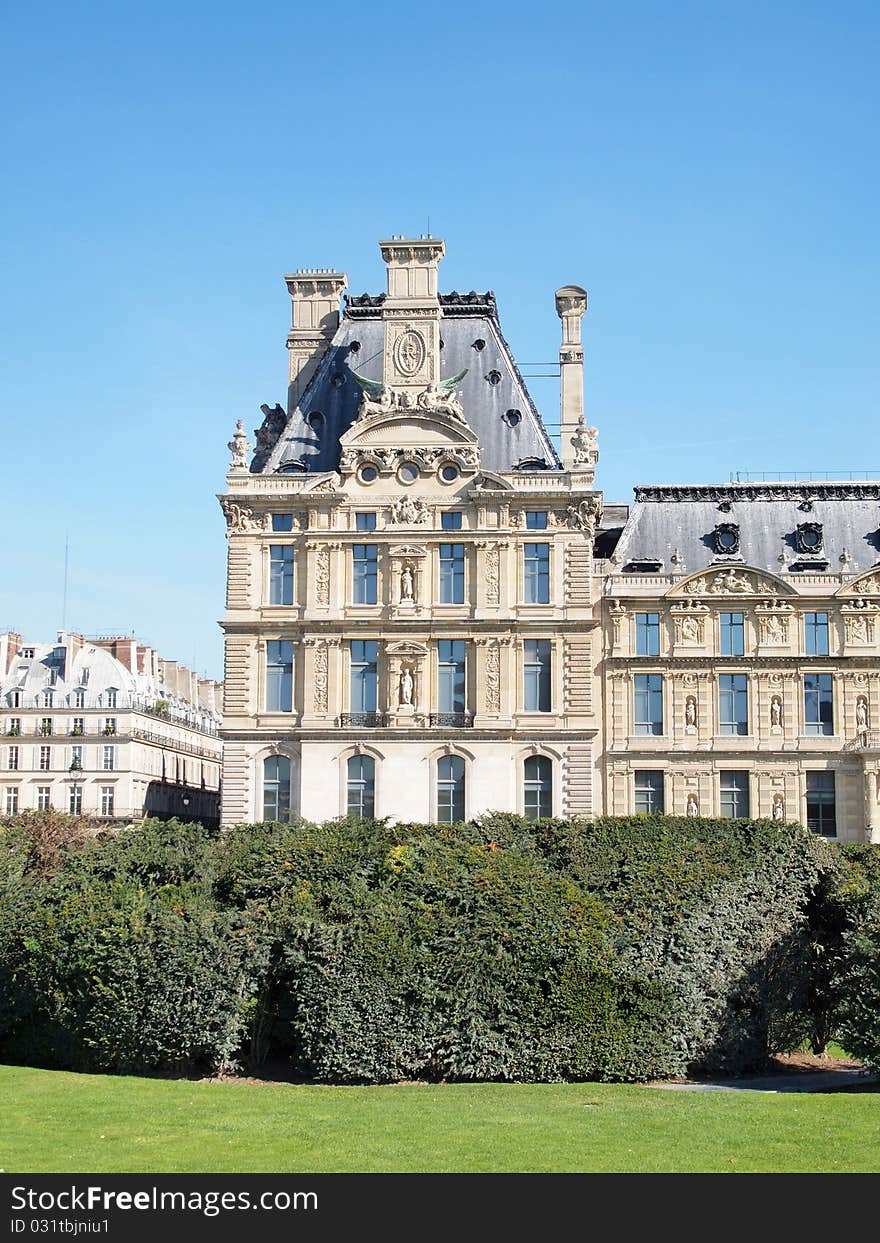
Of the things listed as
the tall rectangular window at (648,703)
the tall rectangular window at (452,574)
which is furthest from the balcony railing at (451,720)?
the tall rectangular window at (648,703)

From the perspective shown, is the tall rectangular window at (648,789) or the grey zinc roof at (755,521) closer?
the tall rectangular window at (648,789)

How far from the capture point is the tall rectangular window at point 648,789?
2522 inches

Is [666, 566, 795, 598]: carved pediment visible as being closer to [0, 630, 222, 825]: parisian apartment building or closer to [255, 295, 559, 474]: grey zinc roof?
[255, 295, 559, 474]: grey zinc roof

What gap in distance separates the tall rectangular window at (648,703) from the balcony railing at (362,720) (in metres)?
10.6

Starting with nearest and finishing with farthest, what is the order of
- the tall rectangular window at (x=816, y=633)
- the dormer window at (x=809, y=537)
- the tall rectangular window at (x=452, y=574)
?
the tall rectangular window at (x=452, y=574) → the tall rectangular window at (x=816, y=633) → the dormer window at (x=809, y=537)

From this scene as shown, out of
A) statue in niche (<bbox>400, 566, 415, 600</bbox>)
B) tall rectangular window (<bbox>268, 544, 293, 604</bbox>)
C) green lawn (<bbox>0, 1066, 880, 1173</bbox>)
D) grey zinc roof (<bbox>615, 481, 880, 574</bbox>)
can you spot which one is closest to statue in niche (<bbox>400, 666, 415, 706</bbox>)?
statue in niche (<bbox>400, 566, 415, 600</bbox>)

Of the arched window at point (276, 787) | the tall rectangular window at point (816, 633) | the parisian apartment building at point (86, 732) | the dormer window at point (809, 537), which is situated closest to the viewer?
the arched window at point (276, 787)

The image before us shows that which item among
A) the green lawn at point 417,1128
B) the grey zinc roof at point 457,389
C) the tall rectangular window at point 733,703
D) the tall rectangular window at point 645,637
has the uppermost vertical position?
the grey zinc roof at point 457,389

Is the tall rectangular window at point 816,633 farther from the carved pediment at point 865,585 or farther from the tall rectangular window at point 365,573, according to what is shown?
the tall rectangular window at point 365,573

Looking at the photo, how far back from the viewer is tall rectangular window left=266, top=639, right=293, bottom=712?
62.9 meters

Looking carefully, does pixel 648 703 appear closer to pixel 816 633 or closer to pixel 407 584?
pixel 816 633

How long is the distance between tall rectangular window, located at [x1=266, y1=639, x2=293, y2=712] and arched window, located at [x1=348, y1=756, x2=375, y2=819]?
3.53m

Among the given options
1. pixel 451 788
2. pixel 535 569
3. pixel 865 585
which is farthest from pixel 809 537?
pixel 451 788

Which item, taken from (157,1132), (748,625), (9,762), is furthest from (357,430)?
(157,1132)
